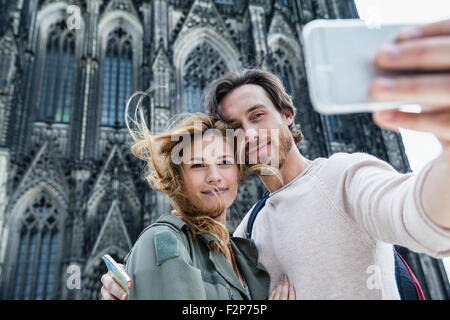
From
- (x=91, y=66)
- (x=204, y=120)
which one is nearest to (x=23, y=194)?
(x=91, y=66)

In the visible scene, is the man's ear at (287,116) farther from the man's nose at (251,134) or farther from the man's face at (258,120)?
the man's nose at (251,134)

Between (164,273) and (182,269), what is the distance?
52 mm

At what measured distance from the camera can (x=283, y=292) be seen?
122 cm

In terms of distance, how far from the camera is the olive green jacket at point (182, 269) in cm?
99

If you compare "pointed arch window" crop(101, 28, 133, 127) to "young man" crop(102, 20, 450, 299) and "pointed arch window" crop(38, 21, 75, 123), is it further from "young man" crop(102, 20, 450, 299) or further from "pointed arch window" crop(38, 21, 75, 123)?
"young man" crop(102, 20, 450, 299)

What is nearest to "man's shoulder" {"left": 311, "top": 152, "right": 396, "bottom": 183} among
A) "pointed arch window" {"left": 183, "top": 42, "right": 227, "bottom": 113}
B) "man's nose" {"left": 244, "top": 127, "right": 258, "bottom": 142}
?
"man's nose" {"left": 244, "top": 127, "right": 258, "bottom": 142}

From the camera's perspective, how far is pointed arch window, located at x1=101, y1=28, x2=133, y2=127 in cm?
1212

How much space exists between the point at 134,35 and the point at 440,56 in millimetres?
14244

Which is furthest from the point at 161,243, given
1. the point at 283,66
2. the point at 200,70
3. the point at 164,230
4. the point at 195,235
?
the point at 283,66

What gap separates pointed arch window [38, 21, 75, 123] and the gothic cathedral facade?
0.04m

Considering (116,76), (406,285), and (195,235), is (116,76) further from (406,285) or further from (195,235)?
(406,285)

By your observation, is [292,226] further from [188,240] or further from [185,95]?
[185,95]

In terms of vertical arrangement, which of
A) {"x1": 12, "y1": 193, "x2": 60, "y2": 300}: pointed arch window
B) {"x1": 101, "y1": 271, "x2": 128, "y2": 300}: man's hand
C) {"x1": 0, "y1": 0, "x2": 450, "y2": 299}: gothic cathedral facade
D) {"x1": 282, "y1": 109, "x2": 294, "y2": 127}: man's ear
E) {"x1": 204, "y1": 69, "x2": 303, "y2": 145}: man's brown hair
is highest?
{"x1": 0, "y1": 0, "x2": 450, "y2": 299}: gothic cathedral facade
